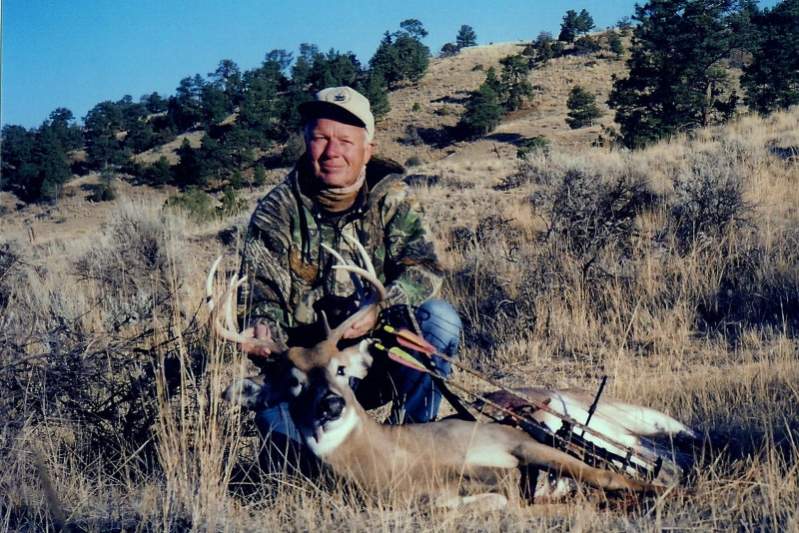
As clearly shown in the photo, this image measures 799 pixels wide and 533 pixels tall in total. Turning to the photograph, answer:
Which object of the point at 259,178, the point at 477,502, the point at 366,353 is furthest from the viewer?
the point at 259,178

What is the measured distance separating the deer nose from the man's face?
1.27m

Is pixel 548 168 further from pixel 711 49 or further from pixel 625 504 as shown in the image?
pixel 711 49

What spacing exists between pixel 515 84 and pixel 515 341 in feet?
120

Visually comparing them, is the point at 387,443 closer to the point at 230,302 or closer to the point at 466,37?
the point at 230,302

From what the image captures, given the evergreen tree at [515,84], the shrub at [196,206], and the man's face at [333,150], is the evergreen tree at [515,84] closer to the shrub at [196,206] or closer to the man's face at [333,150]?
the shrub at [196,206]

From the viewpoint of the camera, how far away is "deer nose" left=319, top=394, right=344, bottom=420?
3.50 metres

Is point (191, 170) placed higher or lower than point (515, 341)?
higher

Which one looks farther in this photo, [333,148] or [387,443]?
[333,148]

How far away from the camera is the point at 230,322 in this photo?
12.4 ft

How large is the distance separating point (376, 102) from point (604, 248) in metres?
Result: 35.5

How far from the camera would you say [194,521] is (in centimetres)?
301

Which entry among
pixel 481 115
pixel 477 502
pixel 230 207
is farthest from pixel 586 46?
pixel 477 502

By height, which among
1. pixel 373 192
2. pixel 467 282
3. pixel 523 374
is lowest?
pixel 523 374

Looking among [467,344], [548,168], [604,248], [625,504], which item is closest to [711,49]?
[548,168]
